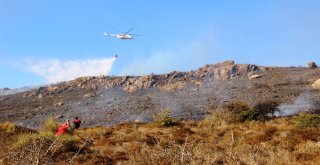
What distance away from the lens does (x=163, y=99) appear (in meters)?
75.2

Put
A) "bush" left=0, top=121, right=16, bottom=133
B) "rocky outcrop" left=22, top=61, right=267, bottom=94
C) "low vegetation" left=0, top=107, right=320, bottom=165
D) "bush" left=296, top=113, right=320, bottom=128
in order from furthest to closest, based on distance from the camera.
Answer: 1. "rocky outcrop" left=22, top=61, right=267, bottom=94
2. "bush" left=296, top=113, right=320, bottom=128
3. "bush" left=0, top=121, right=16, bottom=133
4. "low vegetation" left=0, top=107, right=320, bottom=165

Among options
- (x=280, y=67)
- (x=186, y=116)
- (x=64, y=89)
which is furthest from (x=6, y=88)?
(x=186, y=116)

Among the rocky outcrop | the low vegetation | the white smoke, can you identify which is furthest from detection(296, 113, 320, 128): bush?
the rocky outcrop

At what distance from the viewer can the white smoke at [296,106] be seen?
46.6m

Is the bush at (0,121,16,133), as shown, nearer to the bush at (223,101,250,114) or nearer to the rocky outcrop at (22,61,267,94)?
the bush at (223,101,250,114)

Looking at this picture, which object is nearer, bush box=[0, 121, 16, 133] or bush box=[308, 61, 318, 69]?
bush box=[0, 121, 16, 133]

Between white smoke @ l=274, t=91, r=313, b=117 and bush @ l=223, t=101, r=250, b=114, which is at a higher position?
bush @ l=223, t=101, r=250, b=114

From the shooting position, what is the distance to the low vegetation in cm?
1758

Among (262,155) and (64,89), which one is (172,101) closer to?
(64,89)

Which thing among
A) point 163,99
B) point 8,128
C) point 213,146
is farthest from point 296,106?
point 8,128

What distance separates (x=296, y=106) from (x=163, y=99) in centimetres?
2698

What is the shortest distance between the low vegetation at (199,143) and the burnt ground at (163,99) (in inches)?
591

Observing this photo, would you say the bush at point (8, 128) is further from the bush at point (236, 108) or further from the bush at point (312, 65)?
the bush at point (312, 65)

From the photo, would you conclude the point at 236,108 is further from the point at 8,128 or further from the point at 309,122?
the point at 8,128
